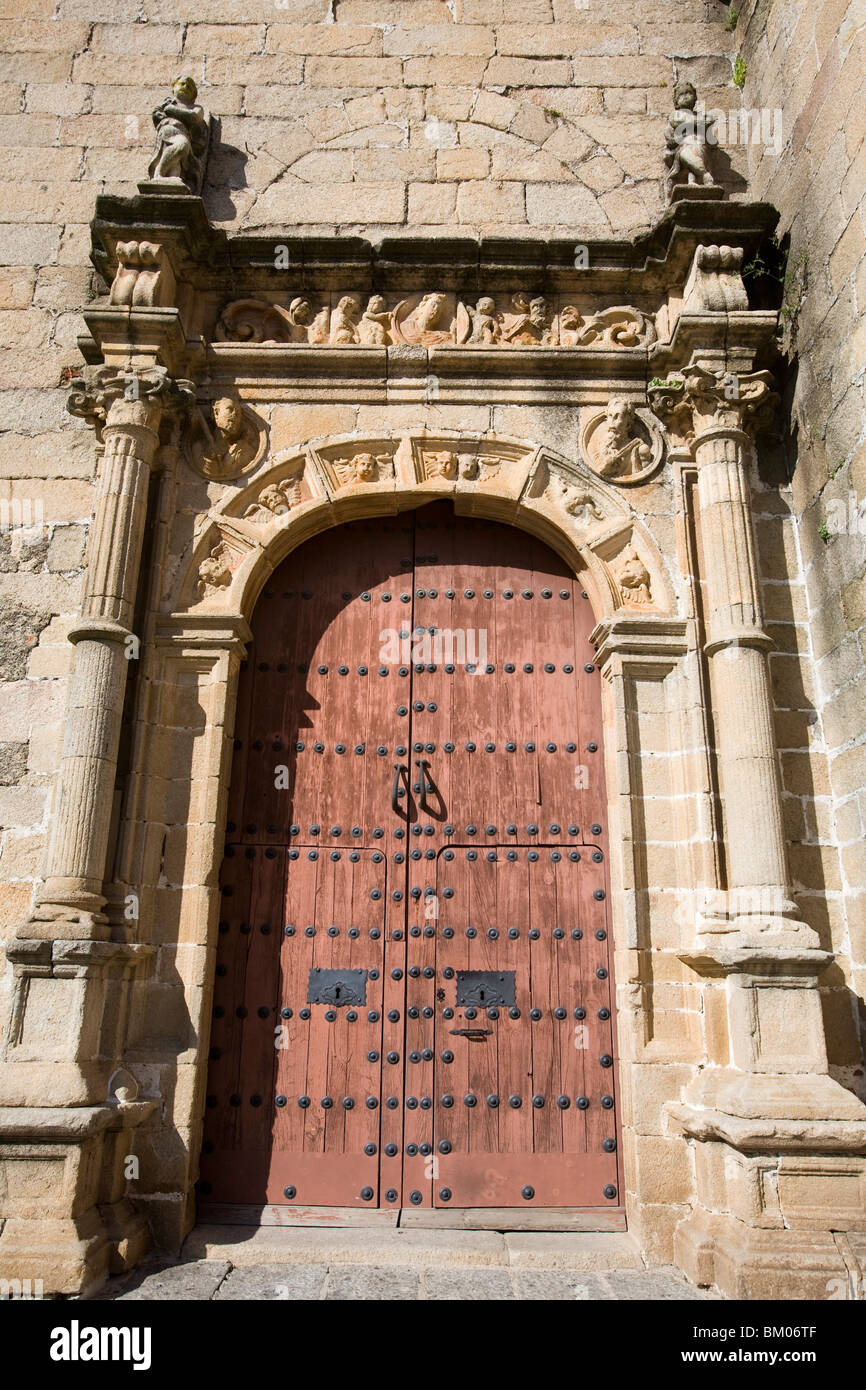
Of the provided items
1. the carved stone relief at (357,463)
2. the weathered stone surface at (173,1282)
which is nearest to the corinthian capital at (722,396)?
the carved stone relief at (357,463)

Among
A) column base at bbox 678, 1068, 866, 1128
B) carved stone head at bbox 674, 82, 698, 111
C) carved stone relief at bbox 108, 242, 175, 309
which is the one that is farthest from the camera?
carved stone head at bbox 674, 82, 698, 111

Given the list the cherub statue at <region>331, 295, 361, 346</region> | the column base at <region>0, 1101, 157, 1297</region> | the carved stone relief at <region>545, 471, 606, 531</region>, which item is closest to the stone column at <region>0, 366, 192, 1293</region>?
the column base at <region>0, 1101, 157, 1297</region>

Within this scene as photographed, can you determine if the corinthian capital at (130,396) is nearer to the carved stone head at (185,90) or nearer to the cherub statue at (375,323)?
the cherub statue at (375,323)

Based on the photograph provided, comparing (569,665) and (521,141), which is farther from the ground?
(521,141)

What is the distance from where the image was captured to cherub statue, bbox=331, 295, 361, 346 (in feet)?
16.2

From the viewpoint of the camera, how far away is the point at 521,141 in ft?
17.6

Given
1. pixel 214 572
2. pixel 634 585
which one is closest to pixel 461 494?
pixel 634 585

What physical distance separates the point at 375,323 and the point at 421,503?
980 mm

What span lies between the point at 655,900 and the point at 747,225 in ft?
10.8

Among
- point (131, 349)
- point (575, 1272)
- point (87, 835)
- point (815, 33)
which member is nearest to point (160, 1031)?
point (87, 835)

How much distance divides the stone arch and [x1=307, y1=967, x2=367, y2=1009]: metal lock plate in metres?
1.68

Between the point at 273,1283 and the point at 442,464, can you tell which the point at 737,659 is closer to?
the point at 442,464

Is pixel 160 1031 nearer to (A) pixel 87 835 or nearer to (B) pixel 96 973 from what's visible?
(B) pixel 96 973

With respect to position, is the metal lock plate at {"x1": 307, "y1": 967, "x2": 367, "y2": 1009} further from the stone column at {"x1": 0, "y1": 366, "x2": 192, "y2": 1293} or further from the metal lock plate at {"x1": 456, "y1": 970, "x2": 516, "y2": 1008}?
the stone column at {"x1": 0, "y1": 366, "x2": 192, "y2": 1293}
